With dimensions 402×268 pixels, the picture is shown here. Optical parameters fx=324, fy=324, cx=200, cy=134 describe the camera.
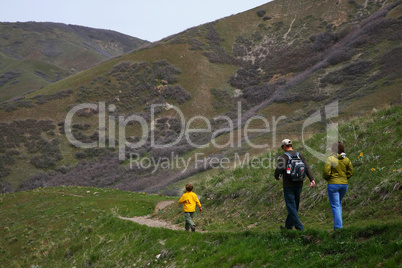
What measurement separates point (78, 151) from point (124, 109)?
1259 centimetres

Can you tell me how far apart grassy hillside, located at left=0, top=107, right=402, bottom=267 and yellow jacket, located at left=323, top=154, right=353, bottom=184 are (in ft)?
3.90

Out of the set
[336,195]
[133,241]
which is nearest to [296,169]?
[336,195]

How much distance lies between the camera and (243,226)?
1128 cm

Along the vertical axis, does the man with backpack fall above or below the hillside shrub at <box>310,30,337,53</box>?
below

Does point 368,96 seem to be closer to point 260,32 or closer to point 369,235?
point 369,235

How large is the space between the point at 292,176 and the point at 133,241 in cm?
753

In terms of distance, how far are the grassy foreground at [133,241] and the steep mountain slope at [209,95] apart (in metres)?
9.31

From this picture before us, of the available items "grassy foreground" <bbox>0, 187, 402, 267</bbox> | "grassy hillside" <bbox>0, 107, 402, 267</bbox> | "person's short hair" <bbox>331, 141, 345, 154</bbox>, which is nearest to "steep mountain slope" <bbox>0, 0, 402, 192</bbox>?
"grassy foreground" <bbox>0, 187, 402, 267</bbox>

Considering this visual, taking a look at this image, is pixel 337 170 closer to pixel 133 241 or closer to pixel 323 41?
pixel 133 241

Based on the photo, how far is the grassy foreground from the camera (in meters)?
6.24

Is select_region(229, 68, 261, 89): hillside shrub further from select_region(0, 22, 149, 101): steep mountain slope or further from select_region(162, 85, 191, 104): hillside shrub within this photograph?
select_region(0, 22, 149, 101): steep mountain slope

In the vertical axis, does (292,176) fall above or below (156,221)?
above

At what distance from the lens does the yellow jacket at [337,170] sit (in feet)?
25.2

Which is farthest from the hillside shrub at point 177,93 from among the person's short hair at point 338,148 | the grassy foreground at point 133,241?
the person's short hair at point 338,148
